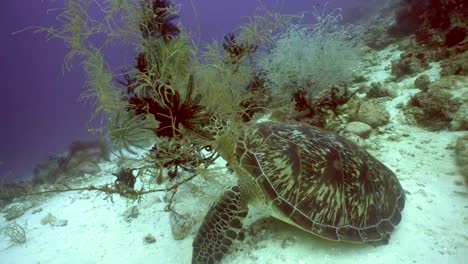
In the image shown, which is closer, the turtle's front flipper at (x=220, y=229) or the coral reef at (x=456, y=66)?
the turtle's front flipper at (x=220, y=229)

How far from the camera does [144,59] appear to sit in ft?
11.6

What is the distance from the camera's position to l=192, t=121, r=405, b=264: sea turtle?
9.01 feet

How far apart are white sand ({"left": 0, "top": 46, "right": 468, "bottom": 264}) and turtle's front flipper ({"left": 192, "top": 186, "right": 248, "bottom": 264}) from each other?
7.6 inches

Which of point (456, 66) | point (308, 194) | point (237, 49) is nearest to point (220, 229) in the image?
point (308, 194)

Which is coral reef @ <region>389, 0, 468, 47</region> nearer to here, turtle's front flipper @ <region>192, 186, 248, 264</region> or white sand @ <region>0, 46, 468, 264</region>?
white sand @ <region>0, 46, 468, 264</region>

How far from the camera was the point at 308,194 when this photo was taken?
9.25 feet

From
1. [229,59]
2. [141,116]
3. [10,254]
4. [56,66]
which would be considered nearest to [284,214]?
[141,116]

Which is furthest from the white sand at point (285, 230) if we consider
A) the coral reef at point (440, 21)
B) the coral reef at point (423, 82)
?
the coral reef at point (440, 21)

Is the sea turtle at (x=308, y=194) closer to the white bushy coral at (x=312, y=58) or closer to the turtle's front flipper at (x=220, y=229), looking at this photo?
the turtle's front flipper at (x=220, y=229)

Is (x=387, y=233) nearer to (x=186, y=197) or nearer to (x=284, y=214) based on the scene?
(x=284, y=214)

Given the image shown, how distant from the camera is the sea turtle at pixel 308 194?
275 centimetres

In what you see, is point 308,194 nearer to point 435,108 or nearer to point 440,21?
point 435,108

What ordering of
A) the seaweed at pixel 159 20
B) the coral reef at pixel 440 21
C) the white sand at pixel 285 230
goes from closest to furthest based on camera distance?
the white sand at pixel 285 230 < the seaweed at pixel 159 20 < the coral reef at pixel 440 21

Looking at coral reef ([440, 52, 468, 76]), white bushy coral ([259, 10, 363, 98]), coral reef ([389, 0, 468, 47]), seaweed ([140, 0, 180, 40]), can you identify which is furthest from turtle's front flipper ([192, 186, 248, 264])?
coral reef ([389, 0, 468, 47])
